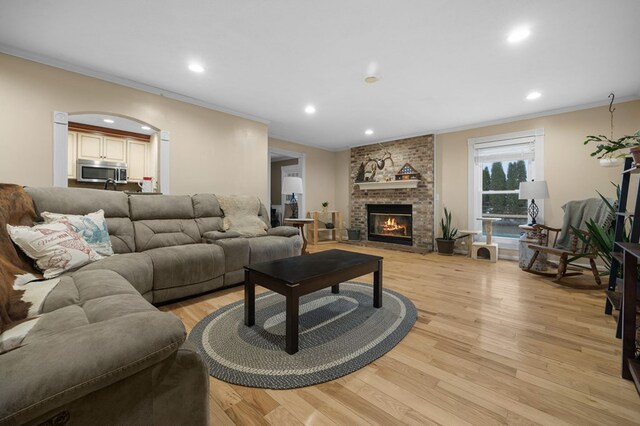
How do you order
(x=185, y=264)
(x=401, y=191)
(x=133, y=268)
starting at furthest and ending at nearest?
1. (x=401, y=191)
2. (x=185, y=264)
3. (x=133, y=268)

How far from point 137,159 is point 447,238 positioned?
21.2ft

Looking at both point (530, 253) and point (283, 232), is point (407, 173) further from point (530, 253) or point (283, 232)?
point (283, 232)

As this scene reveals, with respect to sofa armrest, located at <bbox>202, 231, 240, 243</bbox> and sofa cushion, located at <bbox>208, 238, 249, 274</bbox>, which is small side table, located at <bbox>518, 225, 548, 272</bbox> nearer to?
sofa cushion, located at <bbox>208, 238, 249, 274</bbox>

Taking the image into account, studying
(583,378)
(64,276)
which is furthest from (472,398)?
(64,276)

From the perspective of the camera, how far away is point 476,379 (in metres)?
1.45

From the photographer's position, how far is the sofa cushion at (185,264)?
7.69ft

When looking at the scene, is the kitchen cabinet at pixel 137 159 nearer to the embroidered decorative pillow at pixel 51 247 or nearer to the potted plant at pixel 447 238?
the embroidered decorative pillow at pixel 51 247

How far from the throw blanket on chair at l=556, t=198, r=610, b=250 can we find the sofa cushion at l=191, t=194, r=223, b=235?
14.6 feet

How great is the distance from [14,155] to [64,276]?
191 cm

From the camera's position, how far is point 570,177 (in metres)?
3.99

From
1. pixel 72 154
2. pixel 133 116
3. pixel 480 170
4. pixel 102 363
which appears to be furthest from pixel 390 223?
pixel 72 154

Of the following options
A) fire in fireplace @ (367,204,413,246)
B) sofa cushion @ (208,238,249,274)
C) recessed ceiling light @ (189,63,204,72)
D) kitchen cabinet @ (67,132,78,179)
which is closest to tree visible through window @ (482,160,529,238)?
fire in fireplace @ (367,204,413,246)

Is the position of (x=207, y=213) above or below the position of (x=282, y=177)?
below

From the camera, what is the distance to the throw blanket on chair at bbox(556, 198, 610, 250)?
3.21 meters
